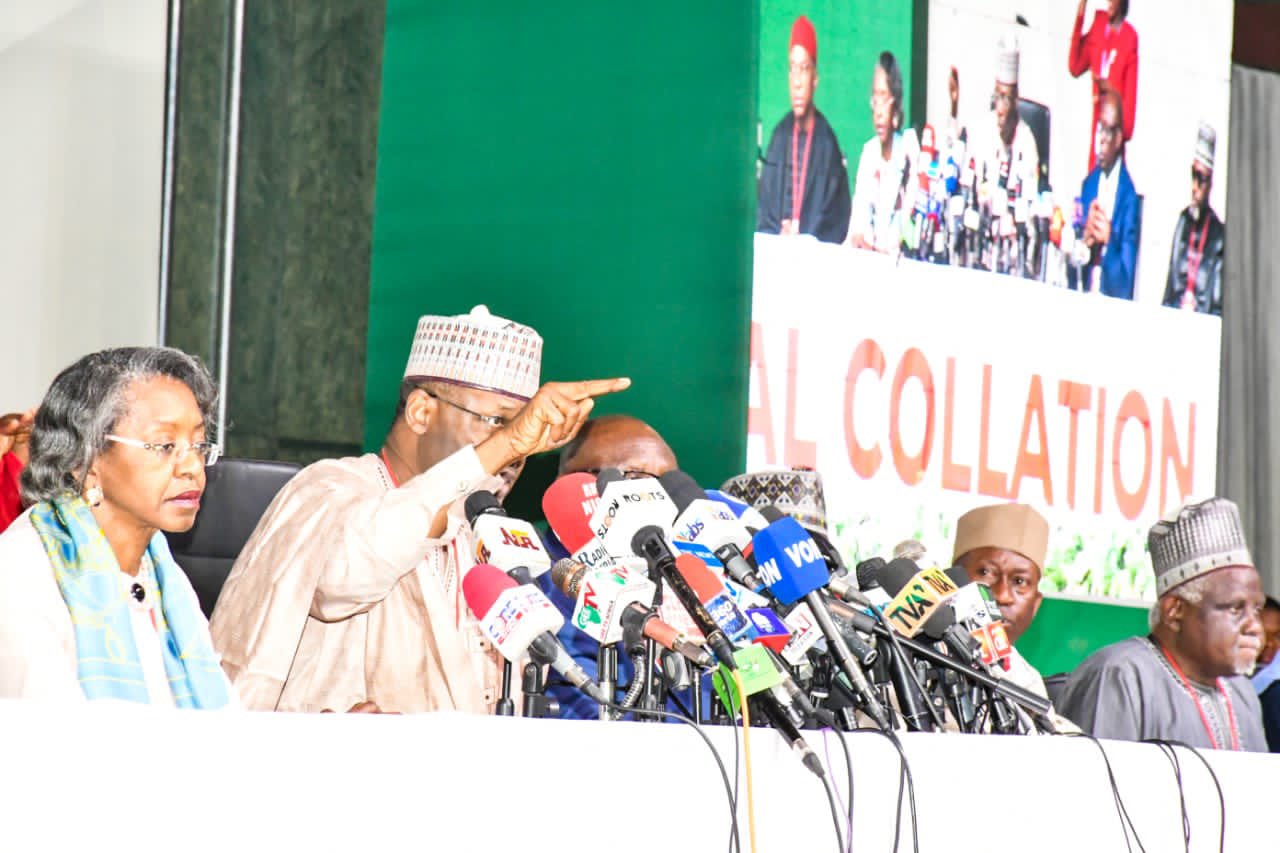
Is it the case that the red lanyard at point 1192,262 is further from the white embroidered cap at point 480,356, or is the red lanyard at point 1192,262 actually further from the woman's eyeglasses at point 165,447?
the woman's eyeglasses at point 165,447

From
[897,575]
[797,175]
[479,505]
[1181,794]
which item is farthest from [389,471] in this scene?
[797,175]

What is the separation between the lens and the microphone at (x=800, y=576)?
1933 mm

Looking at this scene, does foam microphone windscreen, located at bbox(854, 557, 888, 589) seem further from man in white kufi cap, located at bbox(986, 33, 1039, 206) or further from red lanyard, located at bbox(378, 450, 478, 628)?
man in white kufi cap, located at bbox(986, 33, 1039, 206)

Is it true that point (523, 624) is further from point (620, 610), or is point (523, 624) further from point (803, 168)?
point (803, 168)

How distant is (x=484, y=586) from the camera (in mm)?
1880

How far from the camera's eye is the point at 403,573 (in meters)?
2.50

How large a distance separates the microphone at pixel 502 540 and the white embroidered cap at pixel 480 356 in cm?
86

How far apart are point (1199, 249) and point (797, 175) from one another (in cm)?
205

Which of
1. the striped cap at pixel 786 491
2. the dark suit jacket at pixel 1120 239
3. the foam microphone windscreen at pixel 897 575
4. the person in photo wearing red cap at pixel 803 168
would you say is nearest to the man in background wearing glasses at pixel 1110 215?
the dark suit jacket at pixel 1120 239

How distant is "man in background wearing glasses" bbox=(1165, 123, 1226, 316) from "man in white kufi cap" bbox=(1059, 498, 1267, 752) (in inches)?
66.1

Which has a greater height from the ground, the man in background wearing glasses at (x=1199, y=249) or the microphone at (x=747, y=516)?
the man in background wearing glasses at (x=1199, y=249)

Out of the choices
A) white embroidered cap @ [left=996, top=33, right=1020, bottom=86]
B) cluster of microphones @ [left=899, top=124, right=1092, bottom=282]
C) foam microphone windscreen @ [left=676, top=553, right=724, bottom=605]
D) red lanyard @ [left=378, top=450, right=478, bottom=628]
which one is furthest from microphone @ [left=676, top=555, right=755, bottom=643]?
white embroidered cap @ [left=996, top=33, right=1020, bottom=86]

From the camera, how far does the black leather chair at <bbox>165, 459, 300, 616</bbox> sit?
11.6 feet

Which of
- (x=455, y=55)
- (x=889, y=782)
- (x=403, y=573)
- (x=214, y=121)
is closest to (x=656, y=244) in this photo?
Answer: (x=455, y=55)
